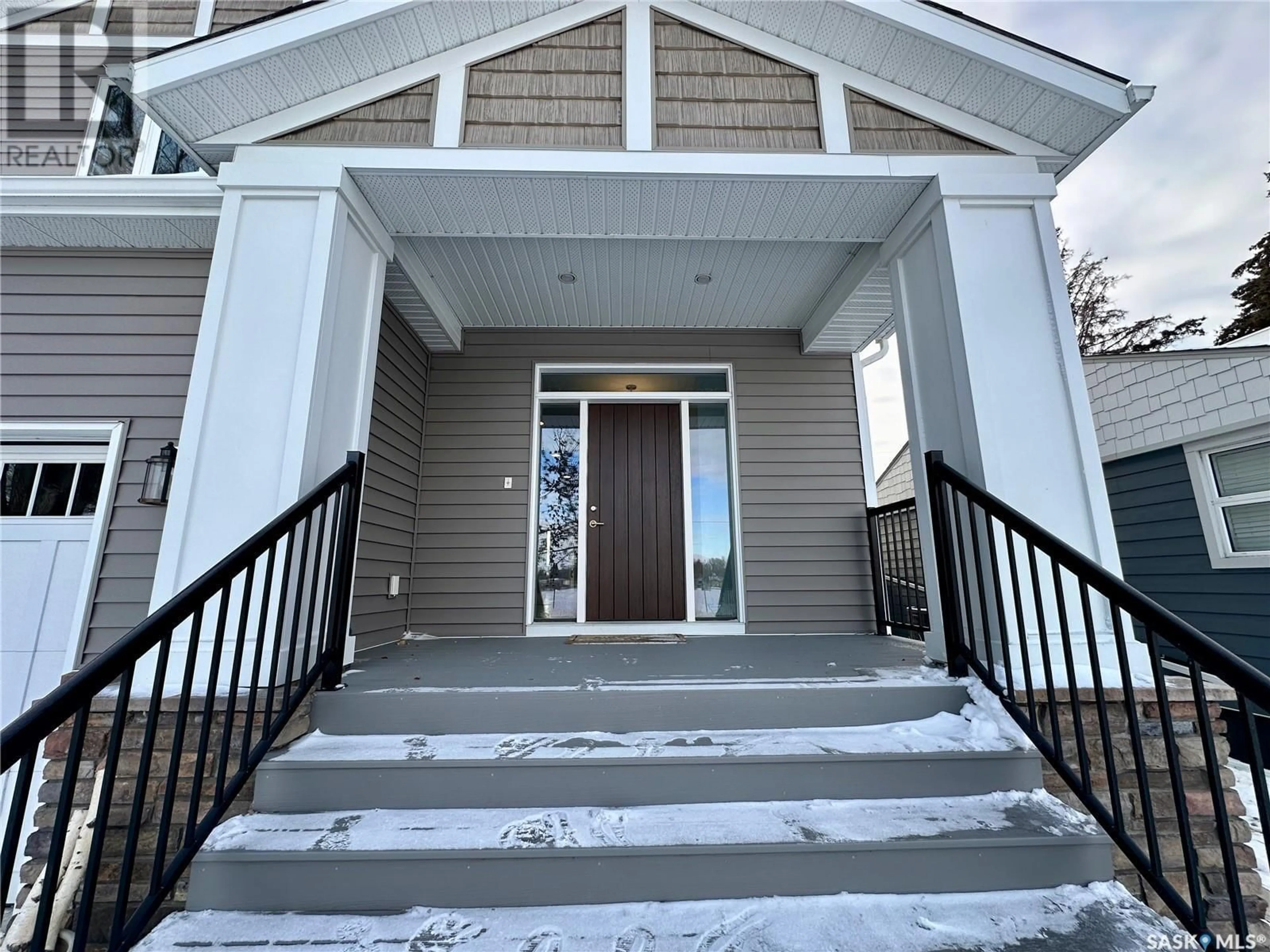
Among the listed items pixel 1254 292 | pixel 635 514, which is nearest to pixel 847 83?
pixel 635 514

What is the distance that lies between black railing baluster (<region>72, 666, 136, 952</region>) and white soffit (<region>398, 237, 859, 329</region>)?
2.68 metres

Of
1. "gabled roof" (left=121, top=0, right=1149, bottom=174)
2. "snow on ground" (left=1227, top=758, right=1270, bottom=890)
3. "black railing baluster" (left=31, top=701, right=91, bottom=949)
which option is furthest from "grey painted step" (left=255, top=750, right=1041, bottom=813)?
"gabled roof" (left=121, top=0, right=1149, bottom=174)

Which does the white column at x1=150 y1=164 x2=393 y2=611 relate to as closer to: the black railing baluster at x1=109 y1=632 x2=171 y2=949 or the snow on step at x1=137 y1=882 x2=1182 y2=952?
the black railing baluster at x1=109 y1=632 x2=171 y2=949

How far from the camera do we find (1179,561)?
4.58 m

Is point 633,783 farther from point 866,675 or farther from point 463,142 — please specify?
point 463,142

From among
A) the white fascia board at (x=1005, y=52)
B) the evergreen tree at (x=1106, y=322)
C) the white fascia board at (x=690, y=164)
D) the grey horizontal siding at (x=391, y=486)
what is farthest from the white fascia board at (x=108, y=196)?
the evergreen tree at (x=1106, y=322)

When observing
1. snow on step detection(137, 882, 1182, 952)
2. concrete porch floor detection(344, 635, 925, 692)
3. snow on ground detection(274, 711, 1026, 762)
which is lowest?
snow on step detection(137, 882, 1182, 952)

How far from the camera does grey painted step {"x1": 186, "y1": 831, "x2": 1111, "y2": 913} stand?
1.40m

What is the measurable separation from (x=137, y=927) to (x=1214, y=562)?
6.45 meters

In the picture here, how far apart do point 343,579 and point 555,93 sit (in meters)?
2.55

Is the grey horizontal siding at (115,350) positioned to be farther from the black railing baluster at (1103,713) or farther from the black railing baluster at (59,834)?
the black railing baluster at (1103,713)

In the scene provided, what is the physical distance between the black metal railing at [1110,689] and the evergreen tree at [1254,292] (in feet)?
35.4

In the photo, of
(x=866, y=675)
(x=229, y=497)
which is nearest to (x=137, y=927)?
(x=229, y=497)

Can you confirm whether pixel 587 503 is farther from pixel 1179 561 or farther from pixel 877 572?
pixel 1179 561
